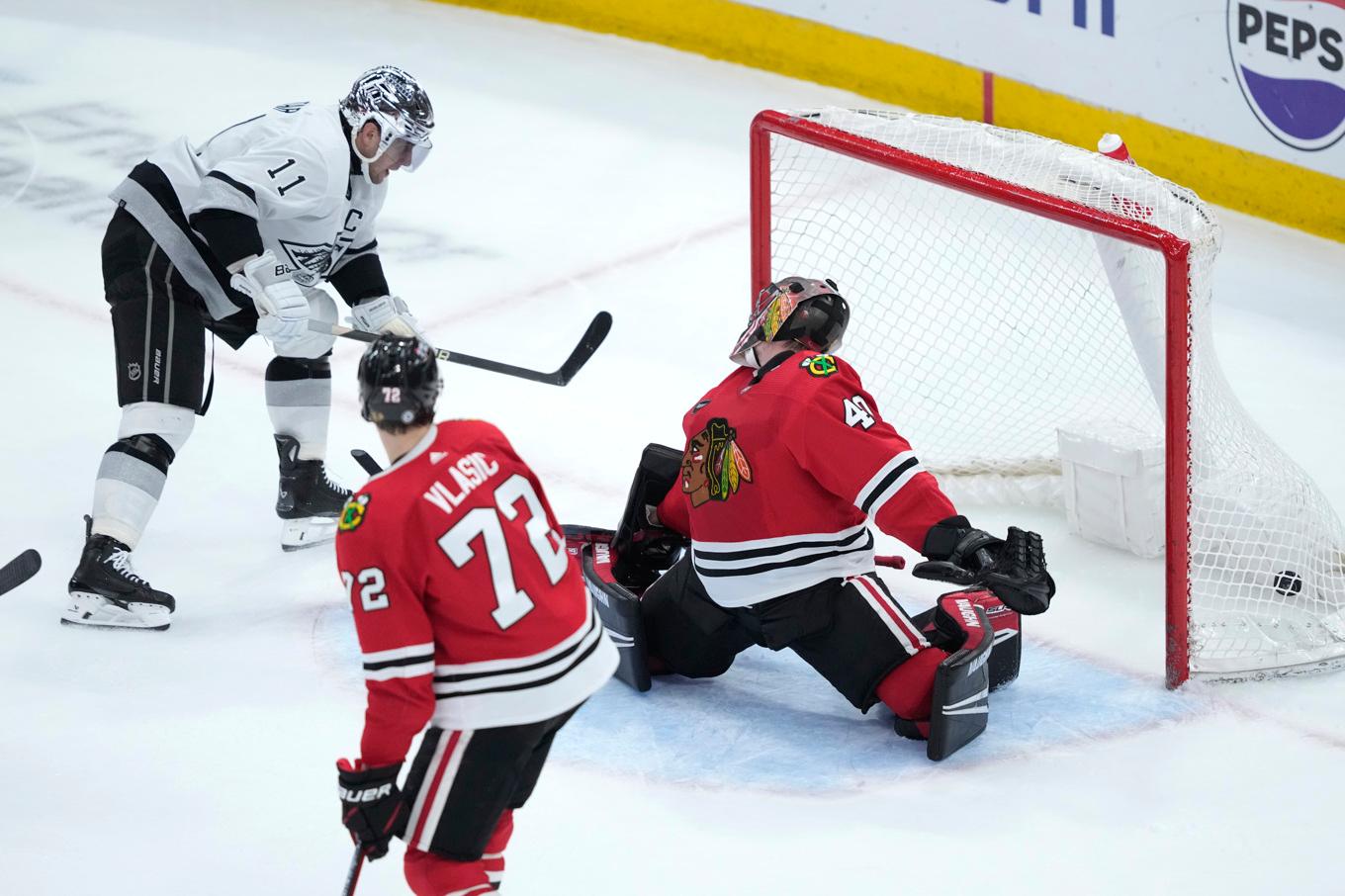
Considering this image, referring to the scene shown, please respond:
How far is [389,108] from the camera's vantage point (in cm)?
337

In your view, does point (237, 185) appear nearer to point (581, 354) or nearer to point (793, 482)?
point (581, 354)

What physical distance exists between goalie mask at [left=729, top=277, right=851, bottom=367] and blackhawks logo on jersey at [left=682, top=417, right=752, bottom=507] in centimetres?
16

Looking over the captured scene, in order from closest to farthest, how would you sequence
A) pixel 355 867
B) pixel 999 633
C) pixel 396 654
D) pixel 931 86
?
pixel 396 654 < pixel 355 867 < pixel 999 633 < pixel 931 86

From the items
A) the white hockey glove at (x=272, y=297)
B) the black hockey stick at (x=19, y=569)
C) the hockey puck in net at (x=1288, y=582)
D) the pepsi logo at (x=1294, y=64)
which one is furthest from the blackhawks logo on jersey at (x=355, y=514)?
the pepsi logo at (x=1294, y=64)

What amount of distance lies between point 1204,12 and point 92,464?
10.7ft

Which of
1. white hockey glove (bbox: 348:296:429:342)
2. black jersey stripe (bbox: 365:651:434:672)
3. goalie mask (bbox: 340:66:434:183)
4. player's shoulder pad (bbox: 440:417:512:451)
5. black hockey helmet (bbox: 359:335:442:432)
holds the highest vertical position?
goalie mask (bbox: 340:66:434:183)

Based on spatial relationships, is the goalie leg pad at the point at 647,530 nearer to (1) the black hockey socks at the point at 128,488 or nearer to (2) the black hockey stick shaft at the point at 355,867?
(1) the black hockey socks at the point at 128,488

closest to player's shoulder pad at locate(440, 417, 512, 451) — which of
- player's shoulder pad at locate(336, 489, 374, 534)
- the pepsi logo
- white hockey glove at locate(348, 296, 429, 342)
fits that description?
player's shoulder pad at locate(336, 489, 374, 534)

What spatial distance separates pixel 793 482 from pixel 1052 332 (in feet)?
5.03

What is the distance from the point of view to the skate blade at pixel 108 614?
337 centimetres

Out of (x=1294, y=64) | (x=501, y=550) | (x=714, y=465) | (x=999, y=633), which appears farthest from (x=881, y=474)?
(x=1294, y=64)

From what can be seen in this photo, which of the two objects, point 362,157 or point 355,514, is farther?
point 362,157

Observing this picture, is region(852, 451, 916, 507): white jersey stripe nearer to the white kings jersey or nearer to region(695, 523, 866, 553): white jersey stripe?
region(695, 523, 866, 553): white jersey stripe

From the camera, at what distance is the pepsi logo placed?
184 inches
